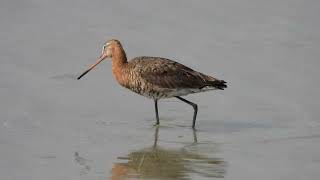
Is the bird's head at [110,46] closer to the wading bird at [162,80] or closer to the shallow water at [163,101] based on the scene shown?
the wading bird at [162,80]

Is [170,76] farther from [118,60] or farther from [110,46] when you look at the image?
[110,46]

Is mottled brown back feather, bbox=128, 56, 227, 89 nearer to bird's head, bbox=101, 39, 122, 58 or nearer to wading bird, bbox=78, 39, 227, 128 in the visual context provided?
wading bird, bbox=78, 39, 227, 128

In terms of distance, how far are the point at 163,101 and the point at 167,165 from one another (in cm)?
356

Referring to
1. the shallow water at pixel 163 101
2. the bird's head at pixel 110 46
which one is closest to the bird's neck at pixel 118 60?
the bird's head at pixel 110 46

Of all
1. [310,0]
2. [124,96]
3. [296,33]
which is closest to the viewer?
[124,96]

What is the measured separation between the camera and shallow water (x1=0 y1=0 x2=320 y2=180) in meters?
9.58

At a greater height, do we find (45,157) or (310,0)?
(310,0)

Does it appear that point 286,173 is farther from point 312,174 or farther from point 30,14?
point 30,14

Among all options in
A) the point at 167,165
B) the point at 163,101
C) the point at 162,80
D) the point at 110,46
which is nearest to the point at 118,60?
the point at 110,46

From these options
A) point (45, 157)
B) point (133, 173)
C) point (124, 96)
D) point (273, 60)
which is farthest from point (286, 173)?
point (273, 60)

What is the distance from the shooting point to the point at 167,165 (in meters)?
9.53

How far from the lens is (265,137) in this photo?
10.9m

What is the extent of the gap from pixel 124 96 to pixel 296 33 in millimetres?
4167

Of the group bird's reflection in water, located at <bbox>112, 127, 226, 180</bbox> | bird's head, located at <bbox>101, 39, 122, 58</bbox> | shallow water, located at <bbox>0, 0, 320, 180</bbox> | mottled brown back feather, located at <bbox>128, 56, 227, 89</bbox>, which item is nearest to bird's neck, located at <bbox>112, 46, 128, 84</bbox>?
bird's head, located at <bbox>101, 39, 122, 58</bbox>
